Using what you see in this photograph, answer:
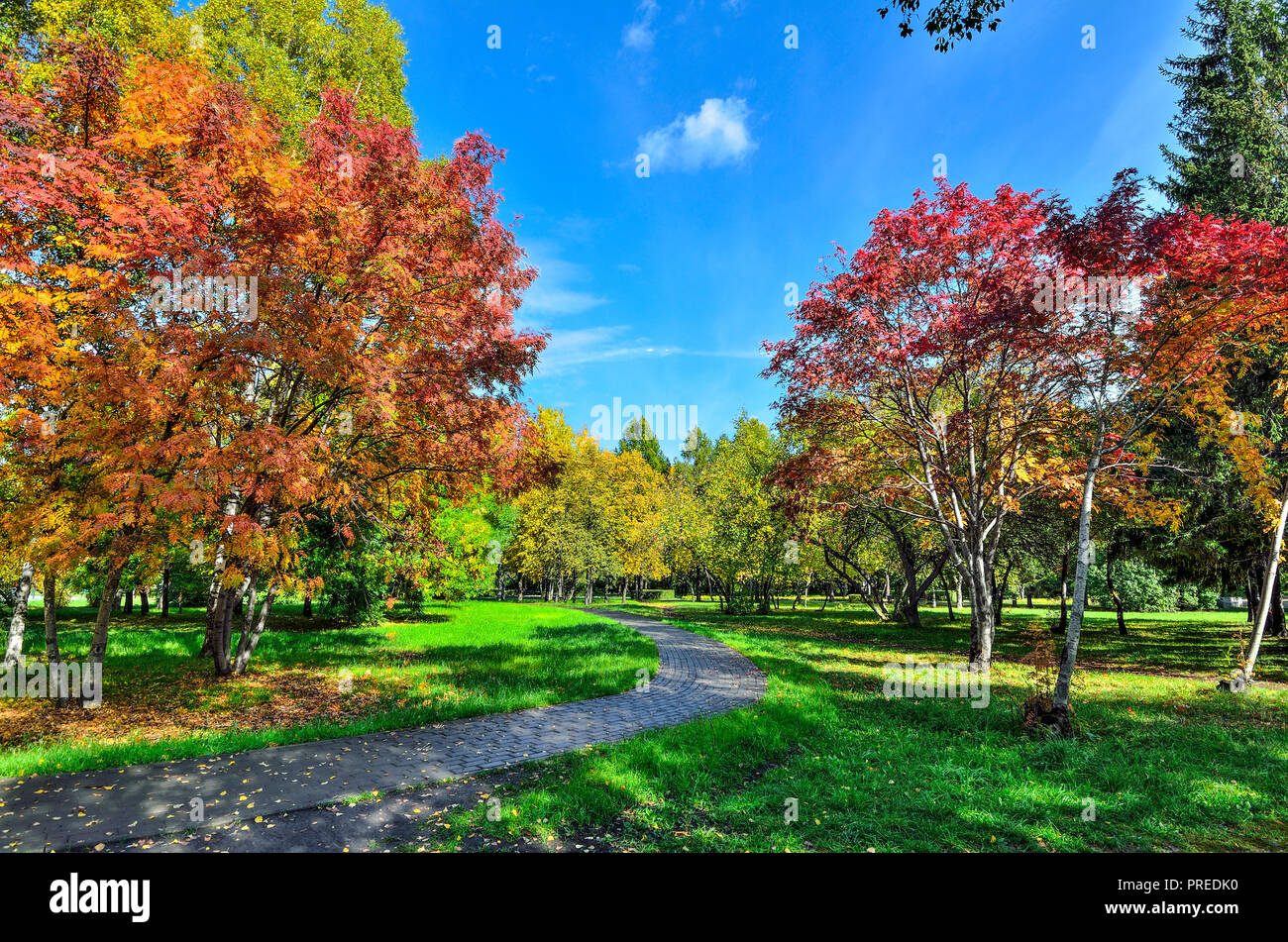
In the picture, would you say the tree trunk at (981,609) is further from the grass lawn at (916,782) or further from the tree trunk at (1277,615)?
the tree trunk at (1277,615)

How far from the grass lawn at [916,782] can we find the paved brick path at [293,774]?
0.90 m

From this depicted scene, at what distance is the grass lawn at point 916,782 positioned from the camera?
4.45 meters

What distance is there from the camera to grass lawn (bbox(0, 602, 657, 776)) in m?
6.59

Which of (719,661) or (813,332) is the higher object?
(813,332)

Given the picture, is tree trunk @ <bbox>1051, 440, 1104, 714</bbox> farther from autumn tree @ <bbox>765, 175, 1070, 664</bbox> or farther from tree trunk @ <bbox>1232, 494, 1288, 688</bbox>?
tree trunk @ <bbox>1232, 494, 1288, 688</bbox>

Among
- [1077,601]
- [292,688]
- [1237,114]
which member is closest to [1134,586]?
[1237,114]

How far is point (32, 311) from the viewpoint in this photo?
237 inches

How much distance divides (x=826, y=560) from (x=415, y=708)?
24206mm

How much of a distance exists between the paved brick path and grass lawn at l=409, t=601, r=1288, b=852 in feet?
2.97

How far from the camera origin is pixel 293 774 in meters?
5.53

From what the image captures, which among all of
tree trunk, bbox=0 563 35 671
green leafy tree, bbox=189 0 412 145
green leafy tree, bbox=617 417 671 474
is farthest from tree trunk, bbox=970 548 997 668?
green leafy tree, bbox=617 417 671 474

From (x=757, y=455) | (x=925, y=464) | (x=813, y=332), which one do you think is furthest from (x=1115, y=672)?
(x=757, y=455)
